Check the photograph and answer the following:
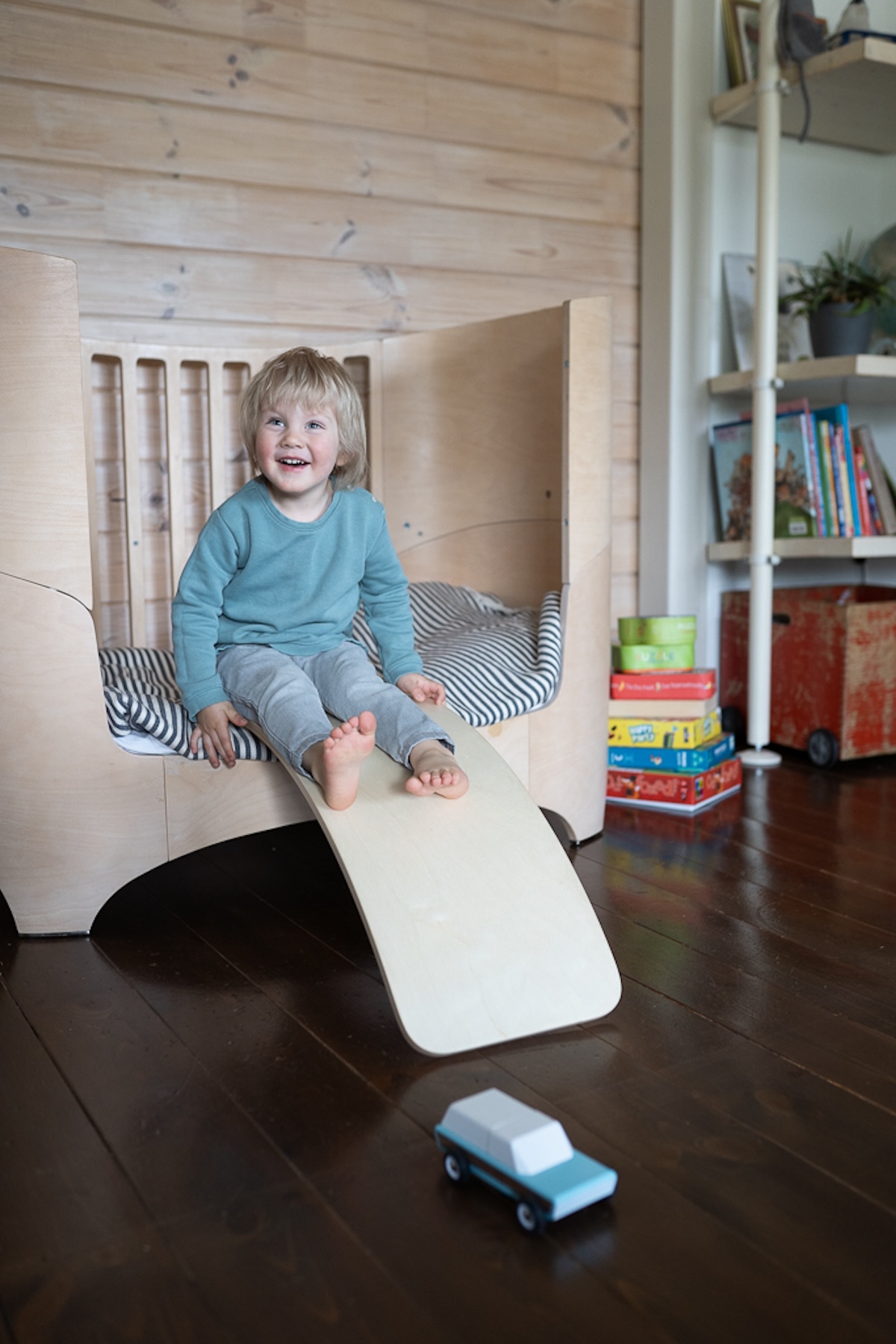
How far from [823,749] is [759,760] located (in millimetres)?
129

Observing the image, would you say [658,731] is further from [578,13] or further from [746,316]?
[578,13]

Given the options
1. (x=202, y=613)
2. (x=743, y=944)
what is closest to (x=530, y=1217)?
(x=743, y=944)

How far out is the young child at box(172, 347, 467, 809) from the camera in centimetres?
130

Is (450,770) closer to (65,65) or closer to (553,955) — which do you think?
(553,955)

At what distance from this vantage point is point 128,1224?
0.76m

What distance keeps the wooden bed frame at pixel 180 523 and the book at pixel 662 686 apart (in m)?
0.21

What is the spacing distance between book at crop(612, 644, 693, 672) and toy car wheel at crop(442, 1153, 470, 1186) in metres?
1.20

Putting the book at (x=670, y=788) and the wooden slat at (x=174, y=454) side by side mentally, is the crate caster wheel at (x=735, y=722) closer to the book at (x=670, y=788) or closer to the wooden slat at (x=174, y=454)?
the book at (x=670, y=788)

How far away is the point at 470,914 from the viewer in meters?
1.06

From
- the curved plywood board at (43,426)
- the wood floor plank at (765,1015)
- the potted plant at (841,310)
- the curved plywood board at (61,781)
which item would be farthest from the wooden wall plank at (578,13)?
the wood floor plank at (765,1015)

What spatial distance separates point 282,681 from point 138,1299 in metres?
0.72

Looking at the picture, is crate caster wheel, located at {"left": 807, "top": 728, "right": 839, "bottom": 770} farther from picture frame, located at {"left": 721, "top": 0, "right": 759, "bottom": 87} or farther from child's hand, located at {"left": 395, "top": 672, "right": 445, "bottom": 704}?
picture frame, located at {"left": 721, "top": 0, "right": 759, "bottom": 87}

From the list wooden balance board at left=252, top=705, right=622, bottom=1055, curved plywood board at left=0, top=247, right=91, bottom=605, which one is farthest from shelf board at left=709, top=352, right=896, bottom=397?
curved plywood board at left=0, top=247, right=91, bottom=605

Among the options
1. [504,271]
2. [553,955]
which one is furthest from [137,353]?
[553,955]
